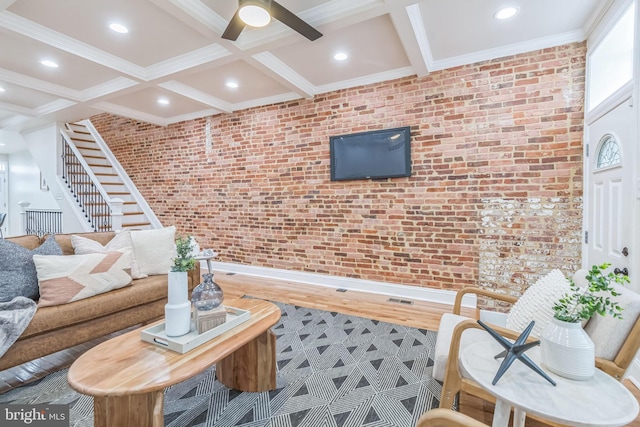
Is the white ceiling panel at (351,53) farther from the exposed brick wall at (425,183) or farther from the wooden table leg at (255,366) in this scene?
the wooden table leg at (255,366)

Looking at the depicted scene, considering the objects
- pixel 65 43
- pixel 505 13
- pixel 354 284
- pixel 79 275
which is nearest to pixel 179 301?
pixel 79 275

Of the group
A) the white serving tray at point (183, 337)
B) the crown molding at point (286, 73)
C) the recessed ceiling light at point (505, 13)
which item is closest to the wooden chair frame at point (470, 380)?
the white serving tray at point (183, 337)

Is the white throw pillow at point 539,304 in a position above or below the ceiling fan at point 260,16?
below

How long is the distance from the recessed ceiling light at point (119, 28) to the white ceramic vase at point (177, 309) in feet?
7.73

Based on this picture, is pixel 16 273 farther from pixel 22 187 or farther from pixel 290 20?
pixel 22 187

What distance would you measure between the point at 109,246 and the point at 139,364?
5.76 feet

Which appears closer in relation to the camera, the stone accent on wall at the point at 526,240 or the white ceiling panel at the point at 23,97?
the stone accent on wall at the point at 526,240

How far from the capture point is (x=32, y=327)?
6.13ft

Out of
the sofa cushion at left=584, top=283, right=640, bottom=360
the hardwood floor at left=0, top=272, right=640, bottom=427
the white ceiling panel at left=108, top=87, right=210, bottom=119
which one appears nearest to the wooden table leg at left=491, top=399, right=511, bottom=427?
the sofa cushion at left=584, top=283, right=640, bottom=360

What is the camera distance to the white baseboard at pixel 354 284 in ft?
11.2

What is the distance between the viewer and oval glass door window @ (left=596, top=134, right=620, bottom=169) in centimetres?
225

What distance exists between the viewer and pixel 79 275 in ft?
7.26

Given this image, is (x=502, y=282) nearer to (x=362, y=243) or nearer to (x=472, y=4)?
(x=362, y=243)

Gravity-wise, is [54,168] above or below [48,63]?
below
